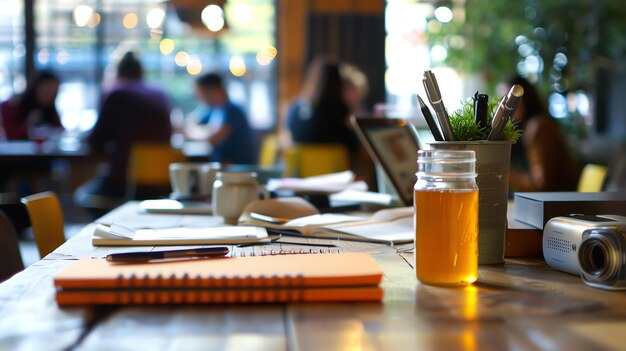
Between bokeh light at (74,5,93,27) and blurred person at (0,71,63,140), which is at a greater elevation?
bokeh light at (74,5,93,27)

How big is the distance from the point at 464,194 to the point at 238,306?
328 millimetres

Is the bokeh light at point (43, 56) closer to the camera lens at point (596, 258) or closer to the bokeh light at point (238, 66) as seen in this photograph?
the bokeh light at point (238, 66)

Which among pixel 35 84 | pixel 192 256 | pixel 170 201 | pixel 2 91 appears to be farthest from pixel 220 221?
pixel 2 91

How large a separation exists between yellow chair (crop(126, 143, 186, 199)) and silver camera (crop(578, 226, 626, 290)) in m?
3.40

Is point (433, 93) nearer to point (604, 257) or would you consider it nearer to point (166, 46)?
point (604, 257)

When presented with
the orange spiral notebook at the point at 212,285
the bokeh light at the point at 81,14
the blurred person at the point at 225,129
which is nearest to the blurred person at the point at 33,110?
the bokeh light at the point at 81,14

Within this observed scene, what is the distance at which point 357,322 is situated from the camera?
805 mm

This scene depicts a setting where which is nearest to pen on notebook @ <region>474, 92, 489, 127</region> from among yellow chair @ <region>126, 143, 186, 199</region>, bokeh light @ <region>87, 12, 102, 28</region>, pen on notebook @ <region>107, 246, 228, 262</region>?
pen on notebook @ <region>107, 246, 228, 262</region>

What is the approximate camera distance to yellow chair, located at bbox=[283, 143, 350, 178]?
4.69 meters

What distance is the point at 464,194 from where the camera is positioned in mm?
992

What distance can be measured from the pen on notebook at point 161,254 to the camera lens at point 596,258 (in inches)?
18.9

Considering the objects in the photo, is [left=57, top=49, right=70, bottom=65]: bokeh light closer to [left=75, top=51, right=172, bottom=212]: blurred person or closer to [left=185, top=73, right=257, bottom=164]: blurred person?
[left=185, top=73, right=257, bottom=164]: blurred person

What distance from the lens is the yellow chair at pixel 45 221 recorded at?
1838 millimetres

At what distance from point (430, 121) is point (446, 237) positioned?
218mm
